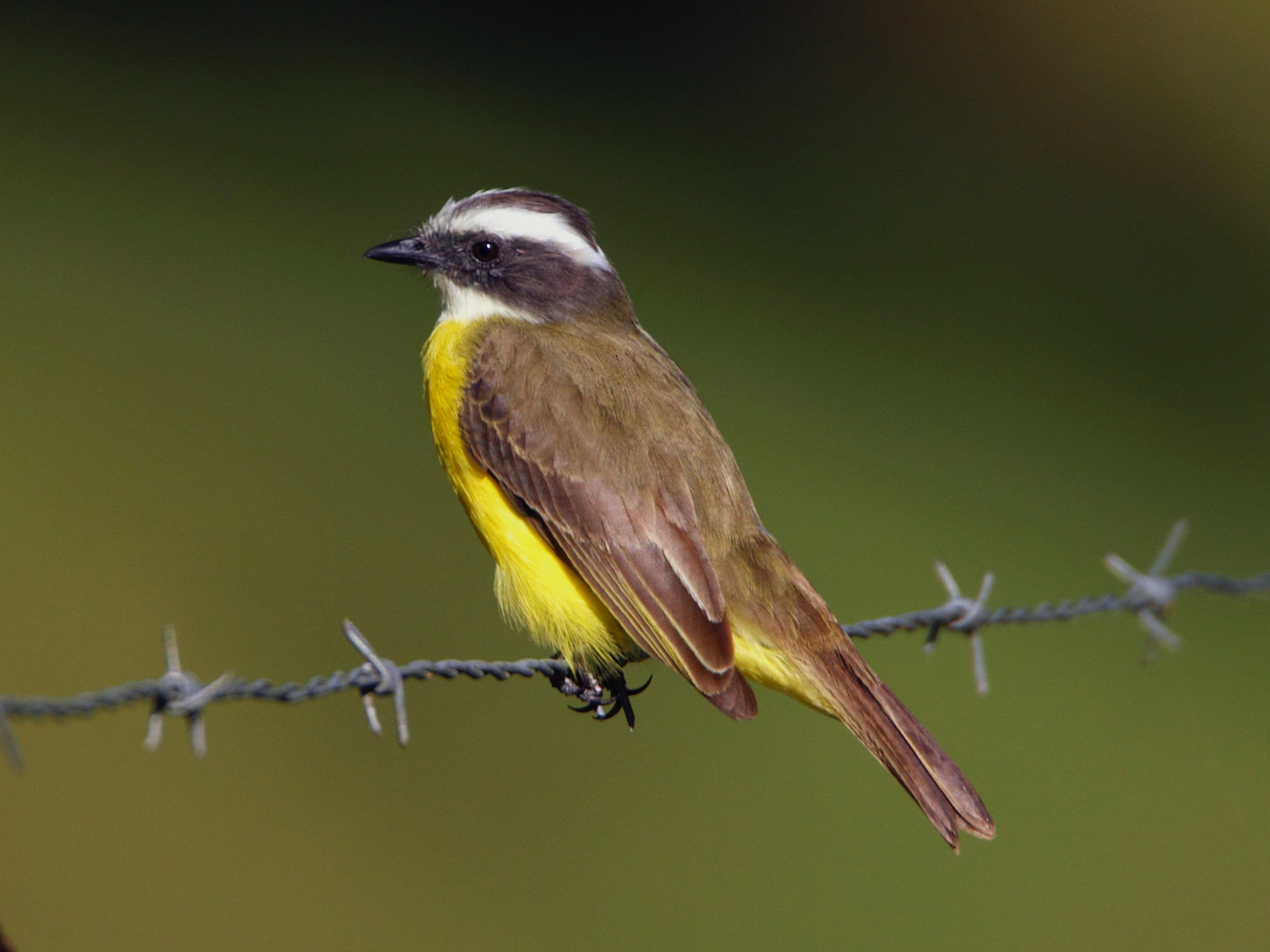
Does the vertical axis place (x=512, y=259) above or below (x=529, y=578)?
above

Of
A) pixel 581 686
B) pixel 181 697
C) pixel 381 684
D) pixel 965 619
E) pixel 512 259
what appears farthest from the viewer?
pixel 512 259

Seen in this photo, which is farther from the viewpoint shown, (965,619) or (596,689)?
(596,689)

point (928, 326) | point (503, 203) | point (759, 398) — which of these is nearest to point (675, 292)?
point (759, 398)

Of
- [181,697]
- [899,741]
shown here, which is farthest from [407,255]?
[181,697]

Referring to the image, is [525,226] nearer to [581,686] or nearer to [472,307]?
[472,307]

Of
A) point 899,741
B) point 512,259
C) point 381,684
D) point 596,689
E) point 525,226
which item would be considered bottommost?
point 899,741

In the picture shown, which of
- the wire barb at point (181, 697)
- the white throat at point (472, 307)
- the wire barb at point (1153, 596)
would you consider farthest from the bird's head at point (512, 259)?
the wire barb at point (181, 697)

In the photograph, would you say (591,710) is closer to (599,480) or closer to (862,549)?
(599,480)
